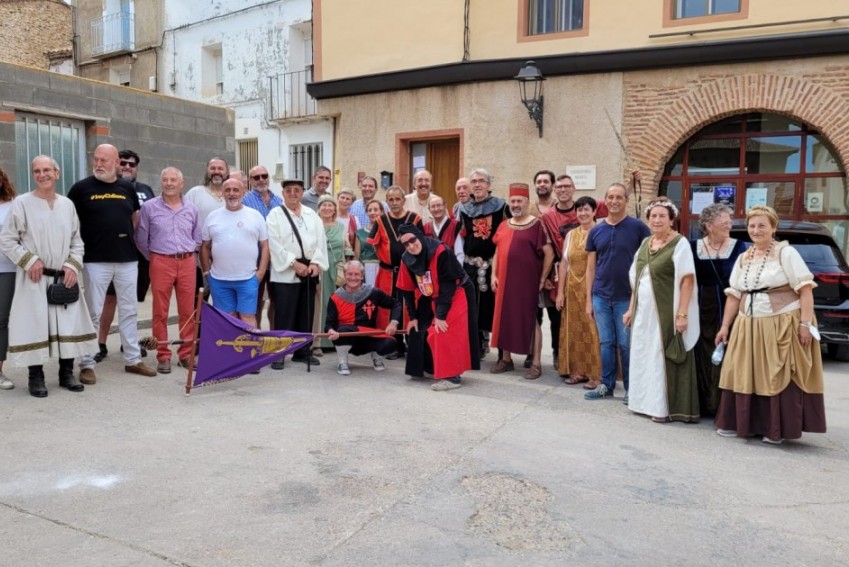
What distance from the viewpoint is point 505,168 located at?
483 inches

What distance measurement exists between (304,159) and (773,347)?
13397 mm

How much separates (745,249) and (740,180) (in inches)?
251

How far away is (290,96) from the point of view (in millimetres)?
17750

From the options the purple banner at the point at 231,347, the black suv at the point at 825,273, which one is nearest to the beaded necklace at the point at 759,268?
the black suv at the point at 825,273

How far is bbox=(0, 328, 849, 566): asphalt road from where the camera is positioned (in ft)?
10.9

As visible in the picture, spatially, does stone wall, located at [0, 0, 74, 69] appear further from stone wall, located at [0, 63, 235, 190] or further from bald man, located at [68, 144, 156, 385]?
bald man, located at [68, 144, 156, 385]

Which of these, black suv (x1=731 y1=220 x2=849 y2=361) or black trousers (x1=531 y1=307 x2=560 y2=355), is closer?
black trousers (x1=531 y1=307 x2=560 y2=355)

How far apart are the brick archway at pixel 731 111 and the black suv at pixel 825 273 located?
10.1ft

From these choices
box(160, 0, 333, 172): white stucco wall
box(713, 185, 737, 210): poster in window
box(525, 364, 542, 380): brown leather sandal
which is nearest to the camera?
box(525, 364, 542, 380): brown leather sandal

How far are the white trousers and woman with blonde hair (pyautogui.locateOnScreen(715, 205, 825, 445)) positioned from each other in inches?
195

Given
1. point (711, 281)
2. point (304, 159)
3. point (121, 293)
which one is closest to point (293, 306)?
point (121, 293)

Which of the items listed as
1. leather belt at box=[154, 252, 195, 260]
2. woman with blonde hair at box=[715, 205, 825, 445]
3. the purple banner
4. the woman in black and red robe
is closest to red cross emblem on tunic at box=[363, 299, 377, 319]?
the woman in black and red robe

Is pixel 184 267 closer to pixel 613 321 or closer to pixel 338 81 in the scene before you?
pixel 613 321

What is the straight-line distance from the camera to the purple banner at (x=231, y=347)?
19.5 feet
